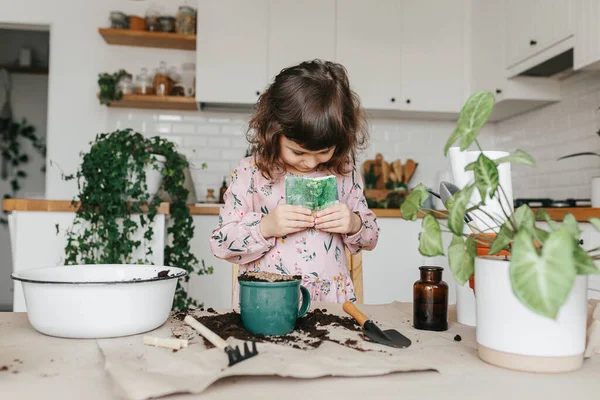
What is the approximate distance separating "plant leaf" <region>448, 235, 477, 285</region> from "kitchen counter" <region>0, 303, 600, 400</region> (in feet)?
0.40

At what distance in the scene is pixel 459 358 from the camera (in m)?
0.72

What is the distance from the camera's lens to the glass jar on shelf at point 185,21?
3314mm

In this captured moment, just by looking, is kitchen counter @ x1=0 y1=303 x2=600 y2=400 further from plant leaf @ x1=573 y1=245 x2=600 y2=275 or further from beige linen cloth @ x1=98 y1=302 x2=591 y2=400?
plant leaf @ x1=573 y1=245 x2=600 y2=275

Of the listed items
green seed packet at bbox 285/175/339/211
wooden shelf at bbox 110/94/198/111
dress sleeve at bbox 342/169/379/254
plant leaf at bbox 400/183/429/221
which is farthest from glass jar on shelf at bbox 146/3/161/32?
plant leaf at bbox 400/183/429/221

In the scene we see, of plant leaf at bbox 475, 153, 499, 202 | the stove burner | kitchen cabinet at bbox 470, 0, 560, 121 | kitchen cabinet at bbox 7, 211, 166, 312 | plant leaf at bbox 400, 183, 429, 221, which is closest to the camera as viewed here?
plant leaf at bbox 475, 153, 499, 202

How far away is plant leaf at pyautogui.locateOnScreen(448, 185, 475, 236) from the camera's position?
63cm

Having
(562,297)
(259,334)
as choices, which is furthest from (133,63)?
(562,297)

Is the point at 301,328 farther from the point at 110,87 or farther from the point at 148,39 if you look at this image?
the point at 148,39

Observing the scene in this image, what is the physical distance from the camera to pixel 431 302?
90cm

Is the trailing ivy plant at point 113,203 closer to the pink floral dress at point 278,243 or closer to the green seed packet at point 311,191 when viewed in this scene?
the pink floral dress at point 278,243

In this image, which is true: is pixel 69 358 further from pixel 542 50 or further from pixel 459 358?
pixel 542 50

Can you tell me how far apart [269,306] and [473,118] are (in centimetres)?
41

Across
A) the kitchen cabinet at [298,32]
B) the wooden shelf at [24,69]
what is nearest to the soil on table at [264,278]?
the kitchen cabinet at [298,32]

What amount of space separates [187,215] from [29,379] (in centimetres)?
167
